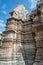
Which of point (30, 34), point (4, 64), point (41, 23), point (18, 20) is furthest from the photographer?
point (18, 20)

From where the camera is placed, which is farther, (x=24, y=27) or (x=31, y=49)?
(x=24, y=27)

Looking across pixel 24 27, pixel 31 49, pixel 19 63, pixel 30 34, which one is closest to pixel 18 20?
pixel 24 27

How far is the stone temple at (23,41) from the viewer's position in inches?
539

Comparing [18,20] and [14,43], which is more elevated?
[18,20]

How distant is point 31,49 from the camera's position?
47.8ft

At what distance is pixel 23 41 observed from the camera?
15.2m

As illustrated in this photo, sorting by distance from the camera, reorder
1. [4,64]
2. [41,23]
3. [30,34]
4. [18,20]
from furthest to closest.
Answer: [18,20] → [30,34] → [4,64] → [41,23]

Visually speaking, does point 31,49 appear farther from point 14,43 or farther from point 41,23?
point 41,23

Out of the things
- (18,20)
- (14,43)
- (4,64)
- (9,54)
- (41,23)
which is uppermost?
(18,20)

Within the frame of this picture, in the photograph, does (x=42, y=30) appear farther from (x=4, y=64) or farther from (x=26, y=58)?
(x=4, y=64)

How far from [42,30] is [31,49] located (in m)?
2.14

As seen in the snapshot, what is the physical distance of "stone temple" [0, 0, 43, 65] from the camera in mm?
13688

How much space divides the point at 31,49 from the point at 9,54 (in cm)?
204

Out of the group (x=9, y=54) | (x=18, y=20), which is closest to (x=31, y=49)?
(x=9, y=54)
